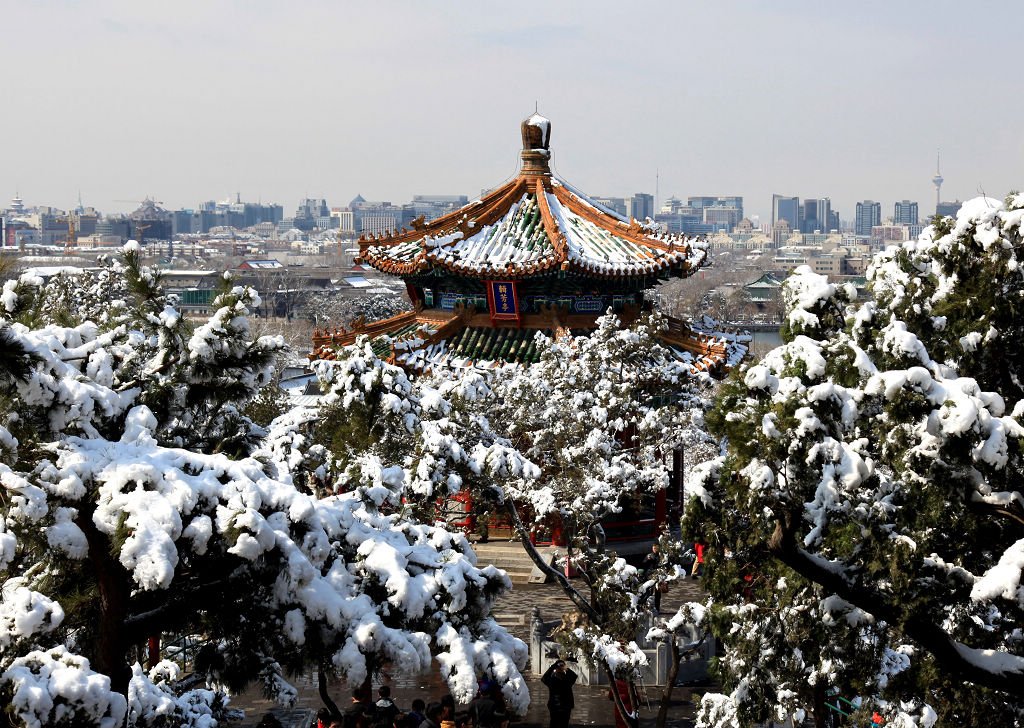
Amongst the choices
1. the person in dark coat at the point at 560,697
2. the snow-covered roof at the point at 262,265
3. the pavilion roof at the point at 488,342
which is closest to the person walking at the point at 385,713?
the person in dark coat at the point at 560,697

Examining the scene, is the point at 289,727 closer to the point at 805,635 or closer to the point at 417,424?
the point at 417,424

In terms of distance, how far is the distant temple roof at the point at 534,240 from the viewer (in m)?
16.0

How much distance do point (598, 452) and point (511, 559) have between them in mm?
5609

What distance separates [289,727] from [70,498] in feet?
20.6

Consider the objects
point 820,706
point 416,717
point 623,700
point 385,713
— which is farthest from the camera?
point 623,700

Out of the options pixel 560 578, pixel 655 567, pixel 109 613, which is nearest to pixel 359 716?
pixel 560 578

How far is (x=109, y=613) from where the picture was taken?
5.36 metres

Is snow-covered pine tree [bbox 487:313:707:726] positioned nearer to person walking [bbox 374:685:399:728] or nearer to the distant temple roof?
person walking [bbox 374:685:399:728]

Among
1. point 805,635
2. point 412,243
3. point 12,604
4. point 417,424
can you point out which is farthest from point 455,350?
point 12,604

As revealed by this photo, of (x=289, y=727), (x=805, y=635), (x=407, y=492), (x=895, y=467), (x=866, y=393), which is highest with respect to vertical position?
(x=866, y=393)

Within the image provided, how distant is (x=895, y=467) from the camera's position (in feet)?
20.3

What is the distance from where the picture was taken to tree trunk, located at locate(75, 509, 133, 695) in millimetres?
5254

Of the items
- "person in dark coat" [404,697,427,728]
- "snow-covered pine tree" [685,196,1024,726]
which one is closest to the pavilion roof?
"person in dark coat" [404,697,427,728]

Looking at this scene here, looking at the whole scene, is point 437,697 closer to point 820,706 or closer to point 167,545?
point 820,706
